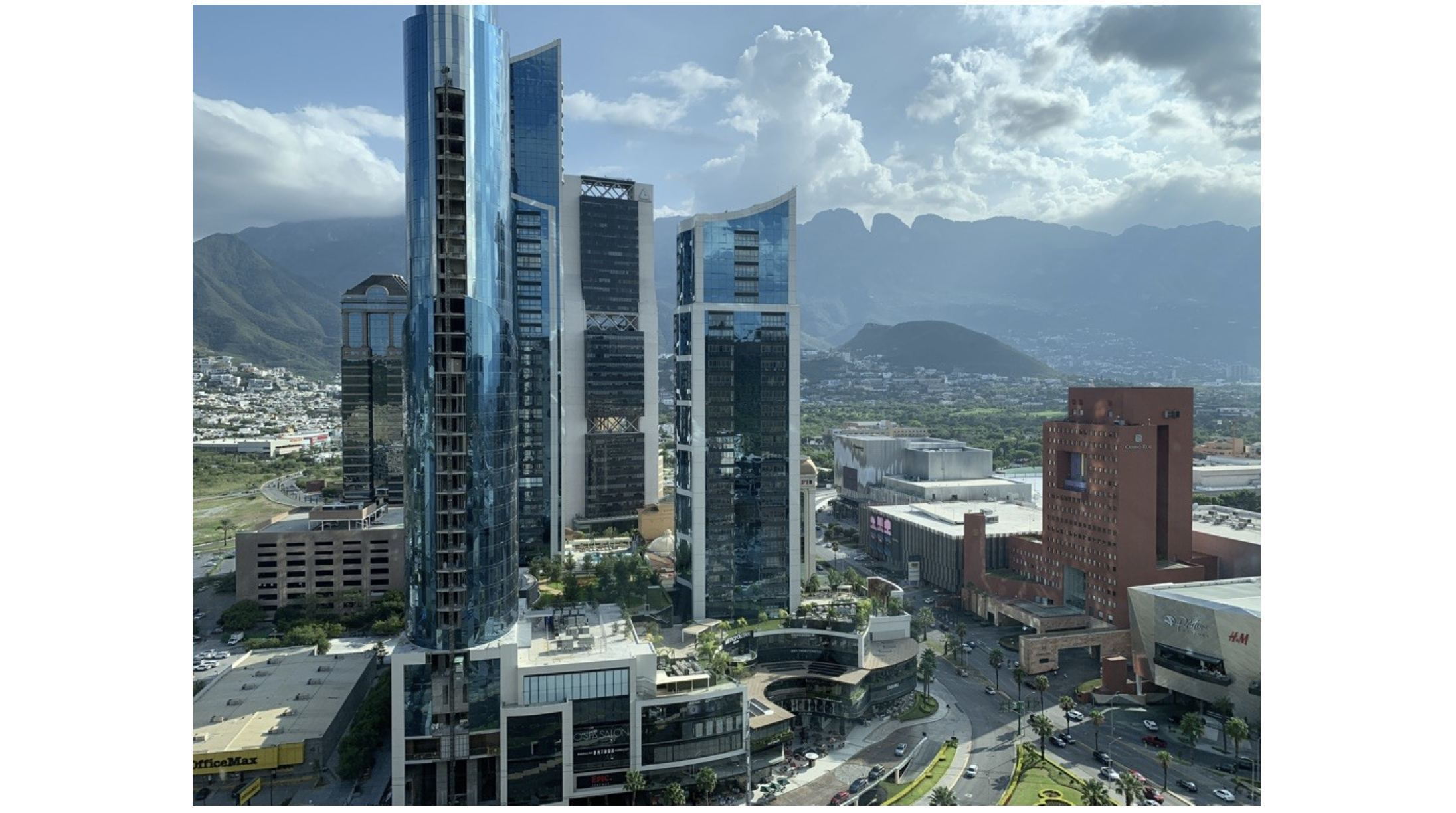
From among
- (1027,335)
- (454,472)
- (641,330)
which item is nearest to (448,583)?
(454,472)

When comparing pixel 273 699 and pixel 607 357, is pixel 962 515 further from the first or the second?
pixel 273 699

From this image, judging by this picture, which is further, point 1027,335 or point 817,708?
point 1027,335

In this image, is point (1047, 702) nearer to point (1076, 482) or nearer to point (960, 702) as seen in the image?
point (960, 702)

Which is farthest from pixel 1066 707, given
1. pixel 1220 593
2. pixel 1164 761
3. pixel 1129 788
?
pixel 1220 593

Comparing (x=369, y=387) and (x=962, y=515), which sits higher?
(x=369, y=387)

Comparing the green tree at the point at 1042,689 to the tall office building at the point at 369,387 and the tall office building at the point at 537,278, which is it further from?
the tall office building at the point at 369,387
